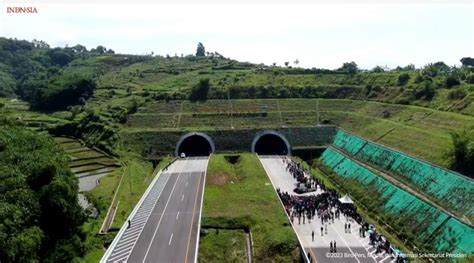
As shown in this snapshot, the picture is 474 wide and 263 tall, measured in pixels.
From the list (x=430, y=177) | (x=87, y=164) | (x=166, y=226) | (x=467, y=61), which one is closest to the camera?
(x=166, y=226)

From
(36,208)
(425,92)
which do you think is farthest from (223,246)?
(425,92)

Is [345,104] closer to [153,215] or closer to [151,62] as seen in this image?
[153,215]

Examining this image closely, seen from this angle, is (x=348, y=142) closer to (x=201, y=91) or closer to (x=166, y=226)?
(x=166, y=226)

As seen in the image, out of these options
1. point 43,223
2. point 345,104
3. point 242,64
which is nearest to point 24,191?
point 43,223

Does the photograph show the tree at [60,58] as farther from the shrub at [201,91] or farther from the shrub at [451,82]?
the shrub at [451,82]

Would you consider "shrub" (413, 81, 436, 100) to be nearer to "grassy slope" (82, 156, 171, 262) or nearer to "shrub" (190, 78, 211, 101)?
"shrub" (190, 78, 211, 101)

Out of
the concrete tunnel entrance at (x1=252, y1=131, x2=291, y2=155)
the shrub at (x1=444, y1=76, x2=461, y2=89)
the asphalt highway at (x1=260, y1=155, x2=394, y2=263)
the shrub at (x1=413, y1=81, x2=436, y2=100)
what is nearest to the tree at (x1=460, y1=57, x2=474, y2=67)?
the shrub at (x1=444, y1=76, x2=461, y2=89)
